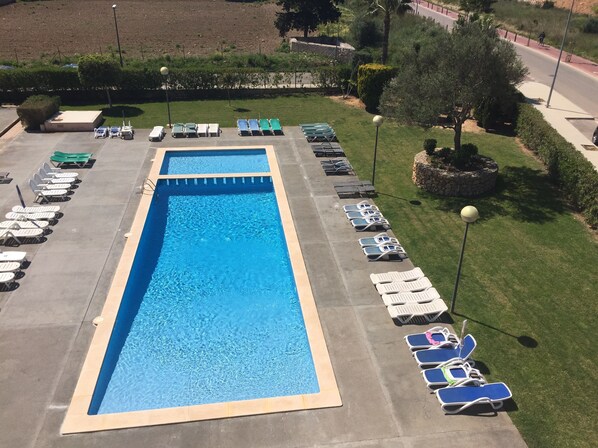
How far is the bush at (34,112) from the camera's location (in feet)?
89.1

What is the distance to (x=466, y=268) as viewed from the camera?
1627cm

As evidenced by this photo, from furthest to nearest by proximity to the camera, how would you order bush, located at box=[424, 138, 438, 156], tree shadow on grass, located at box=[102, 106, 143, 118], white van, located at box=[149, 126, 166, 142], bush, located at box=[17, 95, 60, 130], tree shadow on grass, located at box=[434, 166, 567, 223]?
tree shadow on grass, located at box=[102, 106, 143, 118] < bush, located at box=[17, 95, 60, 130] < white van, located at box=[149, 126, 166, 142] < bush, located at box=[424, 138, 438, 156] < tree shadow on grass, located at box=[434, 166, 567, 223]

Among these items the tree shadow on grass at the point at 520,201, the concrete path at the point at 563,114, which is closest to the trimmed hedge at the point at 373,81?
the concrete path at the point at 563,114

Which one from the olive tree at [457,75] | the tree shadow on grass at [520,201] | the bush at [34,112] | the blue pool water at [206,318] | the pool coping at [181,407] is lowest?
the blue pool water at [206,318]

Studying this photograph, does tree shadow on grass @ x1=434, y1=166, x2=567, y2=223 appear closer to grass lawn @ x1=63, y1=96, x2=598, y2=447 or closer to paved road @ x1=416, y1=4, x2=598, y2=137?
grass lawn @ x1=63, y1=96, x2=598, y2=447

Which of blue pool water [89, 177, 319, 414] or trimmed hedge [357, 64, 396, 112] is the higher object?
trimmed hedge [357, 64, 396, 112]

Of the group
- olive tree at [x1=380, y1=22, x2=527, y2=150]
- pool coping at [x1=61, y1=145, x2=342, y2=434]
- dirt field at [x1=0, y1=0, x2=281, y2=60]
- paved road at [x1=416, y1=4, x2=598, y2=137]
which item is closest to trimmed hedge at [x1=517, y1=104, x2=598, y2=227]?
paved road at [x1=416, y1=4, x2=598, y2=137]

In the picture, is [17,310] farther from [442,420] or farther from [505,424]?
[505,424]

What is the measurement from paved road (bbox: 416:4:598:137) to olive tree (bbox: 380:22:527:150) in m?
8.79

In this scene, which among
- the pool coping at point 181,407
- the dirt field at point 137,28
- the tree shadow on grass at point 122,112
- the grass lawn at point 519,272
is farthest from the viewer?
the dirt field at point 137,28

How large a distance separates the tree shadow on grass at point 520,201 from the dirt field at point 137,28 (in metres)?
33.8

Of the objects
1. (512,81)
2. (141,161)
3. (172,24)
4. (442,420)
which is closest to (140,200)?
(141,161)

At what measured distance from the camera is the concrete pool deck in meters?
10.5

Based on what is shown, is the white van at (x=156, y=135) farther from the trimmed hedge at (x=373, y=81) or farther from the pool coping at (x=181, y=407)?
the trimmed hedge at (x=373, y=81)
